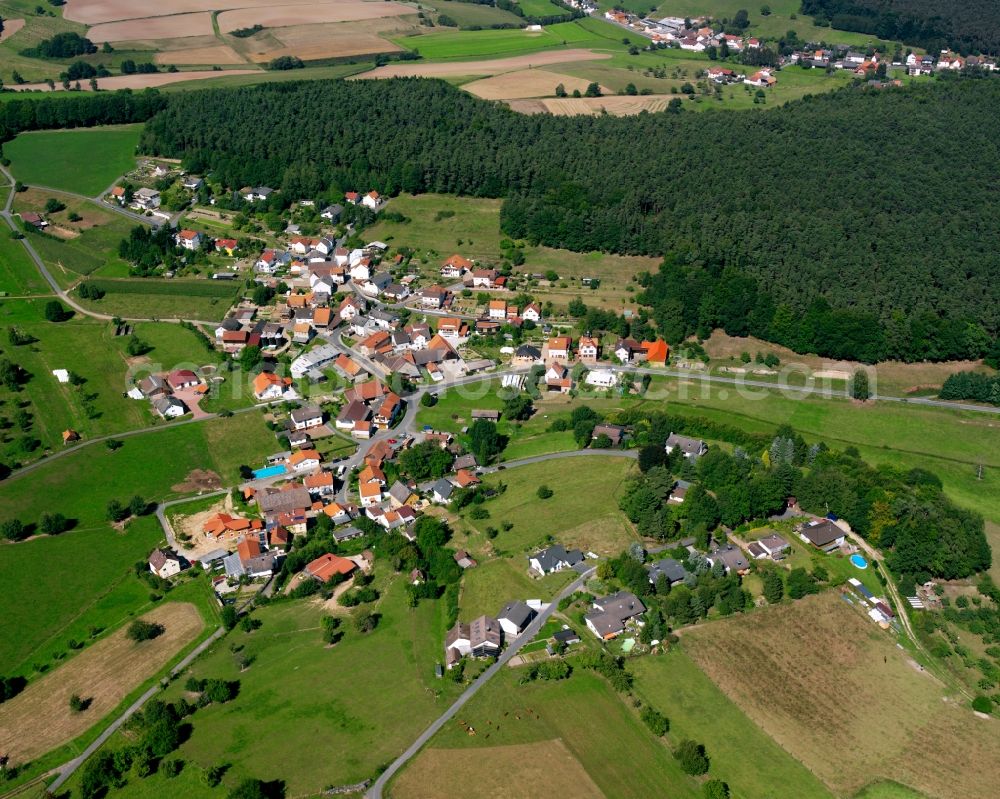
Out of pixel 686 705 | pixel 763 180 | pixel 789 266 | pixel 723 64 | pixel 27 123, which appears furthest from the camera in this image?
pixel 723 64

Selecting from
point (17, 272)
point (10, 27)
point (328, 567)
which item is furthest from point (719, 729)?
point (10, 27)

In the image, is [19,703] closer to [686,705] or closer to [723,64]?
[686,705]

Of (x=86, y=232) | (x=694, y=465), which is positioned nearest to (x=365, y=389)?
(x=694, y=465)

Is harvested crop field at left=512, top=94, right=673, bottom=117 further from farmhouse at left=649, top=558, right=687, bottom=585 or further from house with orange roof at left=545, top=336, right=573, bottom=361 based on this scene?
farmhouse at left=649, top=558, right=687, bottom=585

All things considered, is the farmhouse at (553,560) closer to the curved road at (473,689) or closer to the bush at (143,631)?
the curved road at (473,689)

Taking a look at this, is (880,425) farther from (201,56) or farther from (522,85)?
(201,56)
